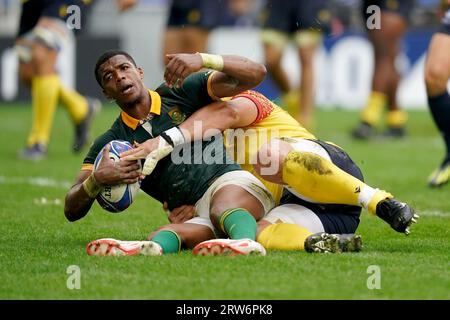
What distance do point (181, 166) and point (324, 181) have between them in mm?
720

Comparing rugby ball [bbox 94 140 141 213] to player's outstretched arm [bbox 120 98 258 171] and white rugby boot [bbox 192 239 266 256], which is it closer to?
player's outstretched arm [bbox 120 98 258 171]

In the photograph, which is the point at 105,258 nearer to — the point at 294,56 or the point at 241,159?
the point at 241,159

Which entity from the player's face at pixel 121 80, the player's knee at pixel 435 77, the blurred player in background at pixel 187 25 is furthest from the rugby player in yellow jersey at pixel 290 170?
the blurred player in background at pixel 187 25

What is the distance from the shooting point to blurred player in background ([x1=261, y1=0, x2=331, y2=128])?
445 inches

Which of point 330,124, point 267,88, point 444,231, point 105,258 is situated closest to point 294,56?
point 267,88

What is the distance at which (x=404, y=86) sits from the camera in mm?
15414

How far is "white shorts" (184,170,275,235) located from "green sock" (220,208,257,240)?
0.18 meters

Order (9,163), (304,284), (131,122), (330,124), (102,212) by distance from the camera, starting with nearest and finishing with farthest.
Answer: (304,284), (131,122), (102,212), (9,163), (330,124)

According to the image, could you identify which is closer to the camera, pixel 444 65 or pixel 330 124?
pixel 444 65

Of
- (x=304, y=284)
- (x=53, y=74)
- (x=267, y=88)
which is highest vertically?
(x=304, y=284)

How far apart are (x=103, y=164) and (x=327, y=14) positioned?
6781 millimetres

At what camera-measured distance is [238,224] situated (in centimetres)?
498

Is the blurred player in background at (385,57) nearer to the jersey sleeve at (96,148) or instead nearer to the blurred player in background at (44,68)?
the blurred player in background at (44,68)

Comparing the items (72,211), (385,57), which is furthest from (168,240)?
(385,57)
